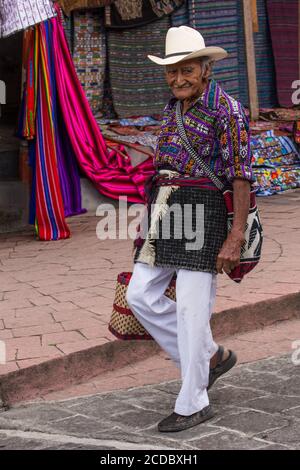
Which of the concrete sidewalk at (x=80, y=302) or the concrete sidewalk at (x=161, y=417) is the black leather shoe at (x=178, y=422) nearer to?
the concrete sidewalk at (x=161, y=417)

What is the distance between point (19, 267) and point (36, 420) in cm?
328

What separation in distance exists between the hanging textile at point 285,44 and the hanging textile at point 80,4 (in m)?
3.04

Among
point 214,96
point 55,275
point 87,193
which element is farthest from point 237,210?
point 87,193

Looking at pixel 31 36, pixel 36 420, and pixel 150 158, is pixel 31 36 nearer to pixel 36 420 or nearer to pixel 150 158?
pixel 150 158

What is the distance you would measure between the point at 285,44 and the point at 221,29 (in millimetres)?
1303

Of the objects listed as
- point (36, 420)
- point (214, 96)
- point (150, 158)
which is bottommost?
point (36, 420)

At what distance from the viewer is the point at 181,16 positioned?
1204 cm

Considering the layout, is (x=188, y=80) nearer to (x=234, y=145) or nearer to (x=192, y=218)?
(x=234, y=145)

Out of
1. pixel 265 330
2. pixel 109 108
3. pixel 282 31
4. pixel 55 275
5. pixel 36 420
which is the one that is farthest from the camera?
pixel 282 31

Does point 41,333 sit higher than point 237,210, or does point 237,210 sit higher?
point 237,210

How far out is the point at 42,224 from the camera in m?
9.16

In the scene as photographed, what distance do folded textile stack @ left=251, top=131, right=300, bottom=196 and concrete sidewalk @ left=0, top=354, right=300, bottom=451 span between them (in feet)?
18.8

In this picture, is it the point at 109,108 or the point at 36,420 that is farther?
the point at 109,108

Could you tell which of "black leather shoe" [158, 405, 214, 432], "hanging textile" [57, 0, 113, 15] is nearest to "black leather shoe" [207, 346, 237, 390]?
"black leather shoe" [158, 405, 214, 432]
